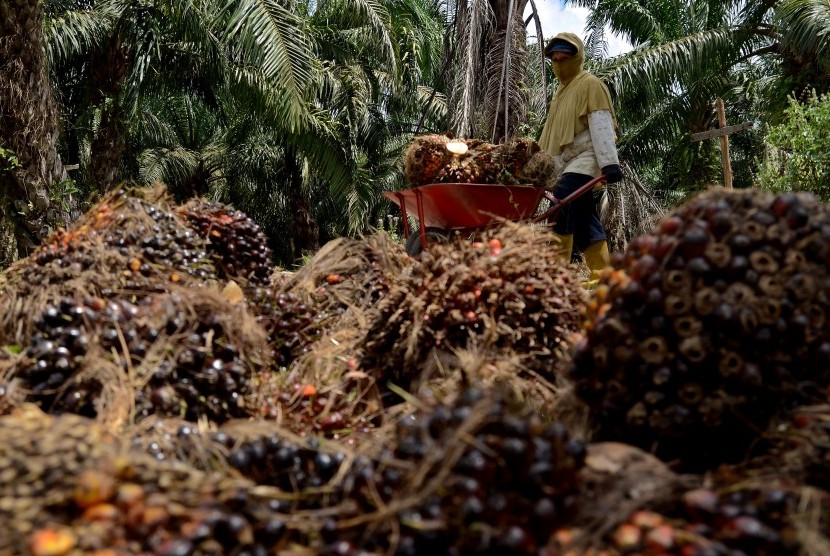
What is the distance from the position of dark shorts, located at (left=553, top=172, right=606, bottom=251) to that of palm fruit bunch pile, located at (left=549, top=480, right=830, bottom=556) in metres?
3.74

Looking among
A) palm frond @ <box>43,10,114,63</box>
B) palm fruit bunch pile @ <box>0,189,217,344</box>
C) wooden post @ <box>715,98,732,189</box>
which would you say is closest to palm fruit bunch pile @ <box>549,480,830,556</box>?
palm fruit bunch pile @ <box>0,189,217,344</box>

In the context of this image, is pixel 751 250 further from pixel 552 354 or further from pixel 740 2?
pixel 740 2

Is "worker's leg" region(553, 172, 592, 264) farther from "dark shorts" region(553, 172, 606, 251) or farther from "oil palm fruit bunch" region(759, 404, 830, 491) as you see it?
"oil palm fruit bunch" region(759, 404, 830, 491)

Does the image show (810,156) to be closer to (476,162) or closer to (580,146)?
(580,146)

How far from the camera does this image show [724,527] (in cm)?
103

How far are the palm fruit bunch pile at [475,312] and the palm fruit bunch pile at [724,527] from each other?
92 cm

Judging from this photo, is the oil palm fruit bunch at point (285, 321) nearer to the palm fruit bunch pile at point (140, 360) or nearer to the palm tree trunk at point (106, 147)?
the palm fruit bunch pile at point (140, 360)

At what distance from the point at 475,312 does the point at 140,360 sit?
958 millimetres

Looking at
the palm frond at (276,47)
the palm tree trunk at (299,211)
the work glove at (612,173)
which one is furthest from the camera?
the palm tree trunk at (299,211)

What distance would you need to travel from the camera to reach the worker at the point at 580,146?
15.5 ft

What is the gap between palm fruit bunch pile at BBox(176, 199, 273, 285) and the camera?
2816mm

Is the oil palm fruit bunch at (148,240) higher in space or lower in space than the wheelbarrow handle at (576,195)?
lower

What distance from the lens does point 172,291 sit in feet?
6.61

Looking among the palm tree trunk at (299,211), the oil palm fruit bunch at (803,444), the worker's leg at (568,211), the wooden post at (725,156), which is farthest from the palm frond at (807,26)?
the oil palm fruit bunch at (803,444)
